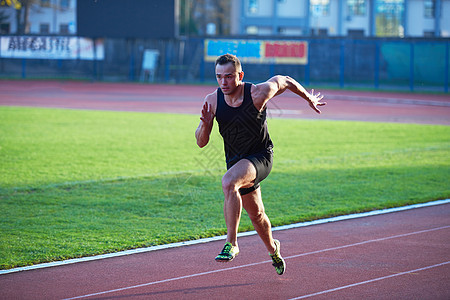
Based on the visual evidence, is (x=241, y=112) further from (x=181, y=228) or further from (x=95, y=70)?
(x=95, y=70)

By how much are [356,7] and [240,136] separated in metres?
59.1

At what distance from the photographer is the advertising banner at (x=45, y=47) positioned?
4066 centimetres

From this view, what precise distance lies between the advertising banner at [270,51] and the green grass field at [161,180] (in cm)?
2001

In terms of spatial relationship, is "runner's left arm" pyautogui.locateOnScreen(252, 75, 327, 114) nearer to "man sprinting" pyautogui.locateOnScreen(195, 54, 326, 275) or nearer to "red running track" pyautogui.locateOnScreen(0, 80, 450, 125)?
"man sprinting" pyautogui.locateOnScreen(195, 54, 326, 275)

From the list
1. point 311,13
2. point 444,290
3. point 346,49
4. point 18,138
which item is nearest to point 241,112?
point 444,290

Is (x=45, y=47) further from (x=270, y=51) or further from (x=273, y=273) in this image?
(x=273, y=273)

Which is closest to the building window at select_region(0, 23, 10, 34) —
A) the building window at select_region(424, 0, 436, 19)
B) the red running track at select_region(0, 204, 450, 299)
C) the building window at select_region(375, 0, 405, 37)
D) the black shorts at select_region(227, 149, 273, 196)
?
the building window at select_region(375, 0, 405, 37)

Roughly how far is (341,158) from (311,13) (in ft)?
163

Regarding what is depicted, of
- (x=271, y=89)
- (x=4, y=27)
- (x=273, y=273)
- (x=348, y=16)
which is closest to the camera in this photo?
(x=271, y=89)

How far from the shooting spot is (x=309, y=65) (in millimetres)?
39000

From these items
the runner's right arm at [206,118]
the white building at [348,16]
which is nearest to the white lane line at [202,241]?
the runner's right arm at [206,118]

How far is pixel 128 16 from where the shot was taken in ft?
129

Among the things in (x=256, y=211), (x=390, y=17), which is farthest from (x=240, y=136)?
(x=390, y=17)

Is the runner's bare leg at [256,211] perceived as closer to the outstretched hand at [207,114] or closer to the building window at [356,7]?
the outstretched hand at [207,114]
